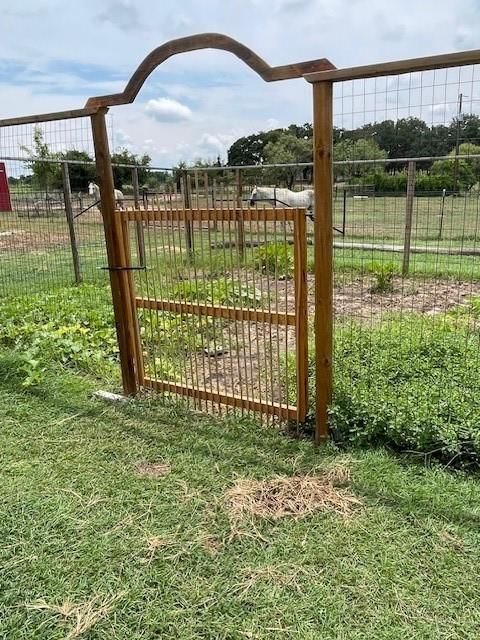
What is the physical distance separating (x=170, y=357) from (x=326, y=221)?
1531 millimetres

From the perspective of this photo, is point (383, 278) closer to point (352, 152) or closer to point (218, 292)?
point (218, 292)

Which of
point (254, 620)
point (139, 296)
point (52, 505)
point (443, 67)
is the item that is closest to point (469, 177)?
point (443, 67)

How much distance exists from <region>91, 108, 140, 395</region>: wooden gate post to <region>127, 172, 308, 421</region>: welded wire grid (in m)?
0.09

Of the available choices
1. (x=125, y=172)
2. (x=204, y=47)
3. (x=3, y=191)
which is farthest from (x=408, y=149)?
(x=125, y=172)

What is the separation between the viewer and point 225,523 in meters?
2.20

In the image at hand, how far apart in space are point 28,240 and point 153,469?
588 cm

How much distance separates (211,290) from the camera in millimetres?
3102

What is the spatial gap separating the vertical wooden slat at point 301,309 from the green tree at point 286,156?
6.66 ft

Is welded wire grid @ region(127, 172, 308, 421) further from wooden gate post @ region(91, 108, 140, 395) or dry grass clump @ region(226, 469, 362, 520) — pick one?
dry grass clump @ region(226, 469, 362, 520)

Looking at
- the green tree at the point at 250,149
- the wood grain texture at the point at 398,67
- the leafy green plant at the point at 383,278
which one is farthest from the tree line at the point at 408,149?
the green tree at the point at 250,149

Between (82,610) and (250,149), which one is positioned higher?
(250,149)

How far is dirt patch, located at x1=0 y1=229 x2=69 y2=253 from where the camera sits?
705 cm

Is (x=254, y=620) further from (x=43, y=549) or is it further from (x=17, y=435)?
(x=17, y=435)

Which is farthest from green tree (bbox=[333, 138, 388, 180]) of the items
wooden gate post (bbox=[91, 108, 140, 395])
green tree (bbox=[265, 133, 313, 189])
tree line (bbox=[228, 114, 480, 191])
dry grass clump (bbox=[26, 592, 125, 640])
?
dry grass clump (bbox=[26, 592, 125, 640])
